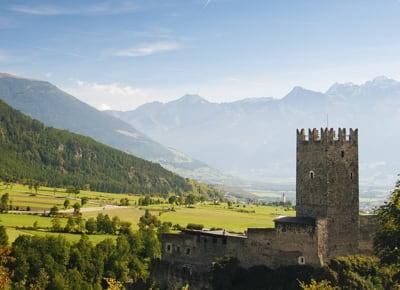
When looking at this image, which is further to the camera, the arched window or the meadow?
the meadow

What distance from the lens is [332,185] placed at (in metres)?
57.9

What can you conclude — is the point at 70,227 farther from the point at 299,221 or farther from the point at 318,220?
the point at 318,220

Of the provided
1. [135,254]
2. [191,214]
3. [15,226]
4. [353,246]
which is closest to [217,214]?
[191,214]

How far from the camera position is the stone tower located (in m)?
57.7

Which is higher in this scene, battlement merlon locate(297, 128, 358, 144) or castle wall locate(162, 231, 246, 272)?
battlement merlon locate(297, 128, 358, 144)

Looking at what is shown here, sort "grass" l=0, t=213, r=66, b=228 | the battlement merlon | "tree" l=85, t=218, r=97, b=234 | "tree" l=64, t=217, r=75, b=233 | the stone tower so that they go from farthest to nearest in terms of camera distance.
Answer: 1. "grass" l=0, t=213, r=66, b=228
2. "tree" l=85, t=218, r=97, b=234
3. "tree" l=64, t=217, r=75, b=233
4. the battlement merlon
5. the stone tower

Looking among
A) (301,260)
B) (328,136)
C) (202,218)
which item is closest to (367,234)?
(301,260)

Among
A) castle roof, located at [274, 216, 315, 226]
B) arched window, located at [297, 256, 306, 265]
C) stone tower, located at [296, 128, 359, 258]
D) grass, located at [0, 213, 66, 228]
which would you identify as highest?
stone tower, located at [296, 128, 359, 258]

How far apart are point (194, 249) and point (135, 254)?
2919cm

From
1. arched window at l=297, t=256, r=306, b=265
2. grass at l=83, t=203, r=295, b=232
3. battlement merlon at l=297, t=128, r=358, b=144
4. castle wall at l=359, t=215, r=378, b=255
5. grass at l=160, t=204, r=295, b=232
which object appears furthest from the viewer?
grass at l=83, t=203, r=295, b=232

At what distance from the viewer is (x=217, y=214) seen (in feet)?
522

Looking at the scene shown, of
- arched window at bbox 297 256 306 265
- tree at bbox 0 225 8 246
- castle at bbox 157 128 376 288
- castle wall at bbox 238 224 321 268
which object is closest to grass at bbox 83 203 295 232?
tree at bbox 0 225 8 246

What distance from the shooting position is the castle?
55.8 metres

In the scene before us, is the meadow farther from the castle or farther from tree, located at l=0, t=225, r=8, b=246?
the castle
